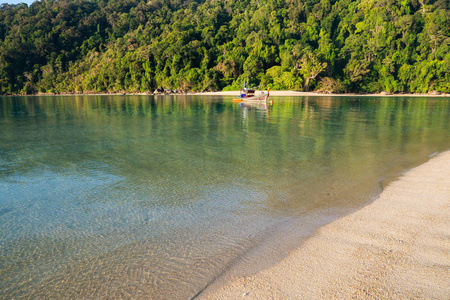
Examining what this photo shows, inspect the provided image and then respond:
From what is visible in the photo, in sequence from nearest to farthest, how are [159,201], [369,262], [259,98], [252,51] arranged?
[369,262] → [159,201] → [259,98] → [252,51]

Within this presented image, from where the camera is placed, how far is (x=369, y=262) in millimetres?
4922

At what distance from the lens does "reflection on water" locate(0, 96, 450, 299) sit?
5.01m

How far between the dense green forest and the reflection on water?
→ 324 ft

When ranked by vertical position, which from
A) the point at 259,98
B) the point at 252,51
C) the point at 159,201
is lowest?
the point at 159,201

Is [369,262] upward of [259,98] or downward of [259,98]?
downward

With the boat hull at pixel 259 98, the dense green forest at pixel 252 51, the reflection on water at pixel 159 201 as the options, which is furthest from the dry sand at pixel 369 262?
the dense green forest at pixel 252 51

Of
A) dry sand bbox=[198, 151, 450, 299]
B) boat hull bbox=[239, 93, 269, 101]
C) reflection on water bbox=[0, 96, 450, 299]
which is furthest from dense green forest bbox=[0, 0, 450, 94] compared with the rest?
dry sand bbox=[198, 151, 450, 299]

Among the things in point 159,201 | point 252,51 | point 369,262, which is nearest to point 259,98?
point 159,201

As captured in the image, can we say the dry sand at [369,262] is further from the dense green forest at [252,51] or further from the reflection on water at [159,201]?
the dense green forest at [252,51]

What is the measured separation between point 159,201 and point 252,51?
135m

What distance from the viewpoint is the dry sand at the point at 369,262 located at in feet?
13.9

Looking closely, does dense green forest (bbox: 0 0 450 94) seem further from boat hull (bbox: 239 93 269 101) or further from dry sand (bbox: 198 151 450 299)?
dry sand (bbox: 198 151 450 299)

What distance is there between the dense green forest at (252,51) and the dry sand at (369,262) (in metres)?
105

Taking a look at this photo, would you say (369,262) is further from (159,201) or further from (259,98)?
(259,98)
